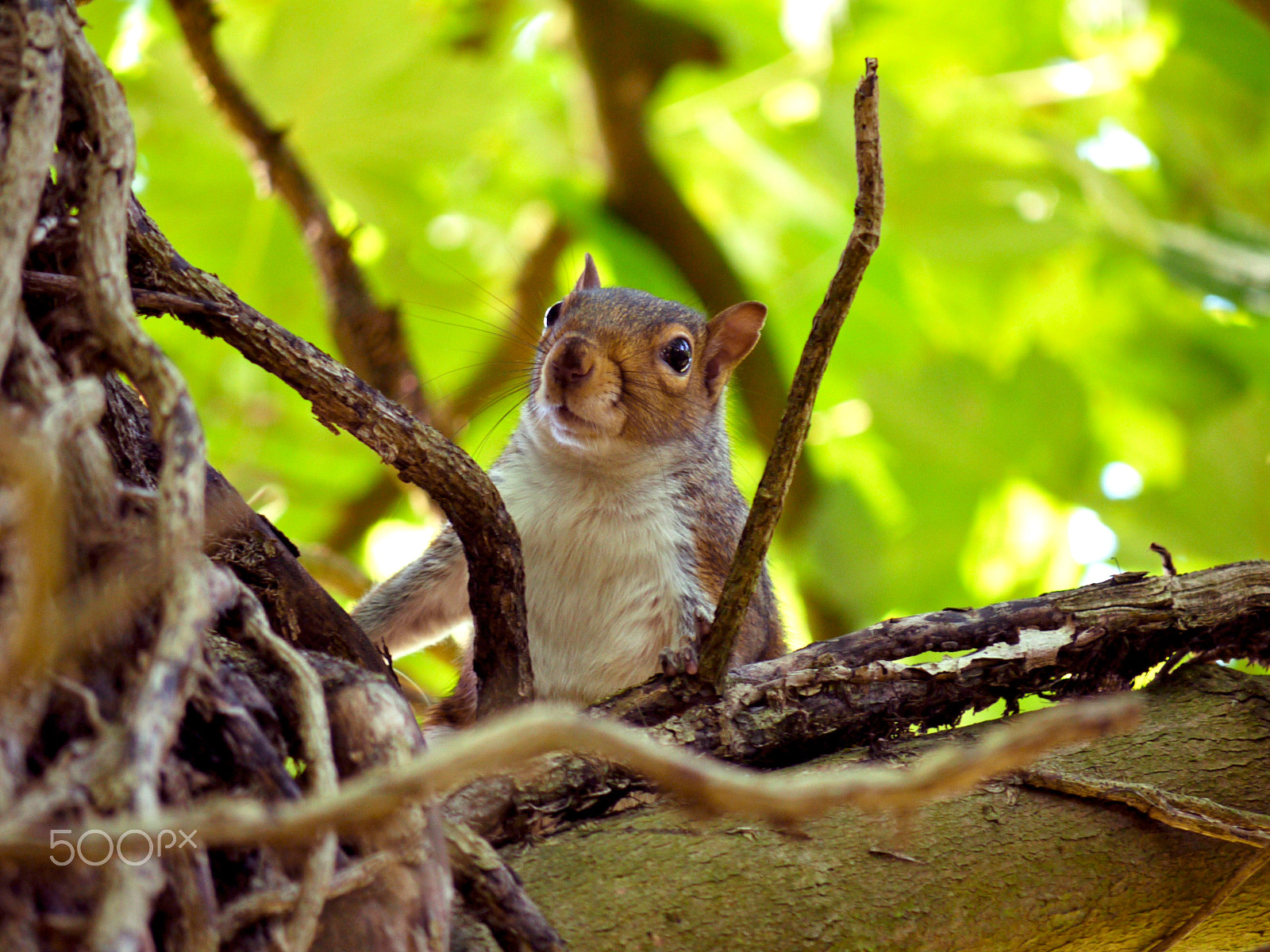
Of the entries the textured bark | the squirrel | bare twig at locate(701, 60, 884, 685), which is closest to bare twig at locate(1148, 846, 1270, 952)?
the textured bark

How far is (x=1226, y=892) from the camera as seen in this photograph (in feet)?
4.00

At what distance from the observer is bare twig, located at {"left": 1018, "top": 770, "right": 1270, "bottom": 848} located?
1188 millimetres

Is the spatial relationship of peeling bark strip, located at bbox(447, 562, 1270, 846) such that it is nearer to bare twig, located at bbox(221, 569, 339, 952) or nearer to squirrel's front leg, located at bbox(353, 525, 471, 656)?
bare twig, located at bbox(221, 569, 339, 952)

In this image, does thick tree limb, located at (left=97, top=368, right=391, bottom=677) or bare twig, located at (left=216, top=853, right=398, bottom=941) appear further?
thick tree limb, located at (left=97, top=368, right=391, bottom=677)

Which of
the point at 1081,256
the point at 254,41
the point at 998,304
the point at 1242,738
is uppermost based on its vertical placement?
the point at 254,41

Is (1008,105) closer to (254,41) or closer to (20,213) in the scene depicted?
(254,41)

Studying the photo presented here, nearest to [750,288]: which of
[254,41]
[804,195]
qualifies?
[804,195]

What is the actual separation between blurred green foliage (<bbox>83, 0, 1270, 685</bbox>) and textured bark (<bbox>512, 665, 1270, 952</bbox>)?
42.7 inches

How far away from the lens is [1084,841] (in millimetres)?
1188

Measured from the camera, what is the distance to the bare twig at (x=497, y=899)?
3.12 ft

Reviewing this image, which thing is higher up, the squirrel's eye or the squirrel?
the squirrel's eye

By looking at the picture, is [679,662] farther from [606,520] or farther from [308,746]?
[606,520]

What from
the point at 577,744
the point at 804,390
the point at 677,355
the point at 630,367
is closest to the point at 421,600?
the point at 630,367

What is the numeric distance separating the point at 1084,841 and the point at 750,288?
2.59 m
